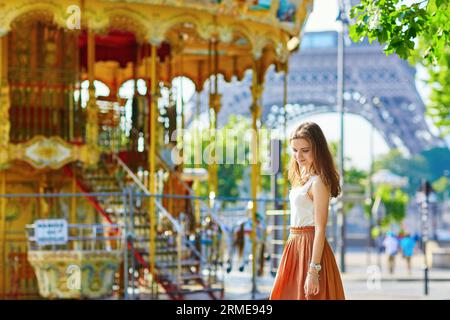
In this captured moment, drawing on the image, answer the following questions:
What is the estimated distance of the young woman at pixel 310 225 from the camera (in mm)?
7777

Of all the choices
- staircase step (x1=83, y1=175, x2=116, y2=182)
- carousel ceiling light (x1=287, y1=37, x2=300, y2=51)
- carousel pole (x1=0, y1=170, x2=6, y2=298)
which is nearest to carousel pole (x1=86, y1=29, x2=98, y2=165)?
carousel pole (x1=0, y1=170, x2=6, y2=298)

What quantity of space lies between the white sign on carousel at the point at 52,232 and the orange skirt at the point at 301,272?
8.78 meters

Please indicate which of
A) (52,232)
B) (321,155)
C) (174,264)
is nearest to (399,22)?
(321,155)

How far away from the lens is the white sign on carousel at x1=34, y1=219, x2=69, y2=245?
16.4 meters

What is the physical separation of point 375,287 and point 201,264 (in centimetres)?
898

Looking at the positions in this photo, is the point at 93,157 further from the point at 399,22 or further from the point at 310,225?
the point at 310,225

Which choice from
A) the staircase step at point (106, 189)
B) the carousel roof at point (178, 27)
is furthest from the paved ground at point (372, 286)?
the carousel roof at point (178, 27)

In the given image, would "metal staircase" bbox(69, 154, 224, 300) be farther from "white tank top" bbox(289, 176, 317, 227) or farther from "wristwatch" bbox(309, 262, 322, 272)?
"wristwatch" bbox(309, 262, 322, 272)

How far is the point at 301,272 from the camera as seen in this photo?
7.91 m

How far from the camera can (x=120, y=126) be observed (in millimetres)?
20875

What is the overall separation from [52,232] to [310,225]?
30.0ft
